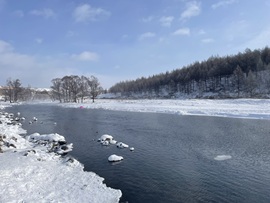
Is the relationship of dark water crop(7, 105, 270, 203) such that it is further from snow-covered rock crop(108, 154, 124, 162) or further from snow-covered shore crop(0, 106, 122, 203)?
snow-covered shore crop(0, 106, 122, 203)

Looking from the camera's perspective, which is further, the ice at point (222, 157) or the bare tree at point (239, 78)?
the bare tree at point (239, 78)

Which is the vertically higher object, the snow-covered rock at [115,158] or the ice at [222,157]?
the snow-covered rock at [115,158]

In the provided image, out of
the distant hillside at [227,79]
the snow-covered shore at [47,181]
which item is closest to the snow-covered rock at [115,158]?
the snow-covered shore at [47,181]

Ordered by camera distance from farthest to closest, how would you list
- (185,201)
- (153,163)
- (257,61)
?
(257,61) < (153,163) < (185,201)

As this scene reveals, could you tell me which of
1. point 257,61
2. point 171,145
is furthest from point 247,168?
point 257,61

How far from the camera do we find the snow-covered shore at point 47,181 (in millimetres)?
10492

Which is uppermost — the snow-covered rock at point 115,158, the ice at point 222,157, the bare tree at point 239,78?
the bare tree at point 239,78

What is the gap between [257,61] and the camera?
309 ft

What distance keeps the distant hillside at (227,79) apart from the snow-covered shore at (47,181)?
71.0m

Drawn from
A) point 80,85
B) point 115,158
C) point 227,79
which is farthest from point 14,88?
point 115,158

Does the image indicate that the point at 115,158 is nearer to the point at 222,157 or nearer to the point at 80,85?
the point at 222,157

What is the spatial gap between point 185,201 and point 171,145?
34.7 ft

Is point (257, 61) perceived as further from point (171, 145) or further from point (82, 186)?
point (82, 186)

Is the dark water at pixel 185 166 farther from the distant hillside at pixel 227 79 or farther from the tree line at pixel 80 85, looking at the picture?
the tree line at pixel 80 85
